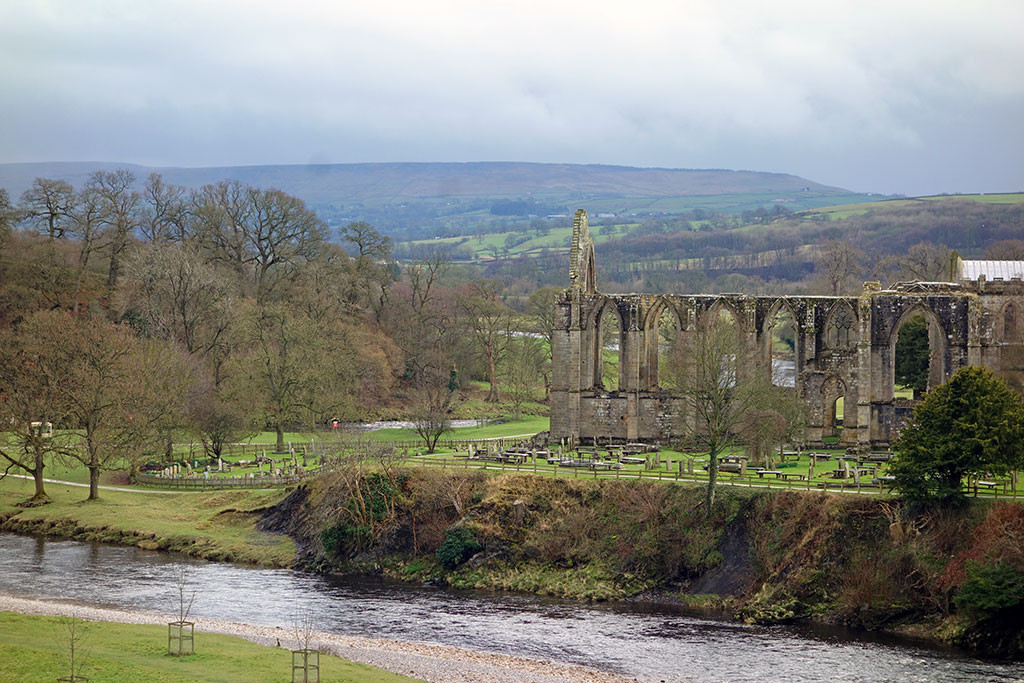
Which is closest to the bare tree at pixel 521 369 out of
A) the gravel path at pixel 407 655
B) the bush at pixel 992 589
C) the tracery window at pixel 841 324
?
the tracery window at pixel 841 324

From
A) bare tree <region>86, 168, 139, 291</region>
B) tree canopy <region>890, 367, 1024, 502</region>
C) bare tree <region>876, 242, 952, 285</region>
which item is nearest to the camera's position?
tree canopy <region>890, 367, 1024, 502</region>

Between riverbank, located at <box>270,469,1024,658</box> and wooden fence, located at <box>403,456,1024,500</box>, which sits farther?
wooden fence, located at <box>403,456,1024,500</box>

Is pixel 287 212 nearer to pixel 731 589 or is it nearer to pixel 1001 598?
pixel 731 589

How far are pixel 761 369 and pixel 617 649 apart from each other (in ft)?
73.7

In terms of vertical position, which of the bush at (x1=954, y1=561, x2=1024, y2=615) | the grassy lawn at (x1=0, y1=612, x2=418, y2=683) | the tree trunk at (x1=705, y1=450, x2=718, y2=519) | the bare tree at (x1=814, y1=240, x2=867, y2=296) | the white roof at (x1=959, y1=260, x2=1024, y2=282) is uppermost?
the bare tree at (x1=814, y1=240, x2=867, y2=296)

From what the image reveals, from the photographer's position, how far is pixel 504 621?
137ft

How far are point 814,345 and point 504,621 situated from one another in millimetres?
24926

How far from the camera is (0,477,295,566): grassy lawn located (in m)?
52.2

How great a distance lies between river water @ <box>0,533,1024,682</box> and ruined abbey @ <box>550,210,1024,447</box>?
55.5ft

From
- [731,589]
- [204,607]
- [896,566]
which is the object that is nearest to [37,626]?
[204,607]

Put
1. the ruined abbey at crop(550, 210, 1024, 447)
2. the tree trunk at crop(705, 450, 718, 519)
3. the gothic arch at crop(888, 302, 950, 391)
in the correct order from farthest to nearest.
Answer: the ruined abbey at crop(550, 210, 1024, 447), the gothic arch at crop(888, 302, 950, 391), the tree trunk at crop(705, 450, 718, 519)

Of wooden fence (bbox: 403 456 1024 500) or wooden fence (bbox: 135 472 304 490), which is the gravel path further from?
wooden fence (bbox: 135 472 304 490)

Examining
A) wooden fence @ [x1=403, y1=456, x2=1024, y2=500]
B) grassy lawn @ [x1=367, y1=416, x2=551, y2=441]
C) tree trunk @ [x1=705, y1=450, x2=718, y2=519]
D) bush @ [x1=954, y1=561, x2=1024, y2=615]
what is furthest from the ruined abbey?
bush @ [x1=954, y1=561, x2=1024, y2=615]

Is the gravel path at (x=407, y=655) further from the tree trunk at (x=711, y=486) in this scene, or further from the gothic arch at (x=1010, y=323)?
the gothic arch at (x=1010, y=323)
